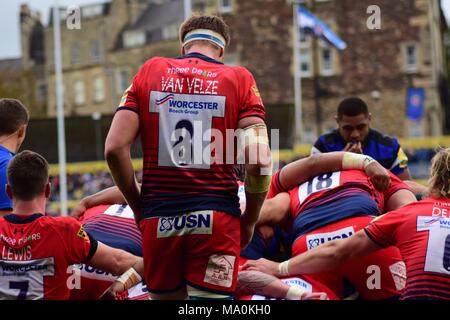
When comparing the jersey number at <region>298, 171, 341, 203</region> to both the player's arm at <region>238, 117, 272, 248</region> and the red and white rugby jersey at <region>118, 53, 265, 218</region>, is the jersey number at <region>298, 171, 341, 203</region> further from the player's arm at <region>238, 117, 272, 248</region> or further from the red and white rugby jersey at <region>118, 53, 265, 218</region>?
the red and white rugby jersey at <region>118, 53, 265, 218</region>

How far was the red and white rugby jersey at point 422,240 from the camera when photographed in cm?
508

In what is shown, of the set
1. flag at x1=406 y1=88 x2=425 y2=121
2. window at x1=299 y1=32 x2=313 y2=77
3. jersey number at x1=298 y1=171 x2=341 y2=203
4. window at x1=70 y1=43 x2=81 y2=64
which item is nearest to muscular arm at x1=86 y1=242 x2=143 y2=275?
jersey number at x1=298 y1=171 x2=341 y2=203

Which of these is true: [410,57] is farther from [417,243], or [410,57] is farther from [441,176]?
[417,243]

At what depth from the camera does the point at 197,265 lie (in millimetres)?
4801

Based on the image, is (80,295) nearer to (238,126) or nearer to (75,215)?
(75,215)

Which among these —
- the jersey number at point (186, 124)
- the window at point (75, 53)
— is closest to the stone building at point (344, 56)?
the window at point (75, 53)

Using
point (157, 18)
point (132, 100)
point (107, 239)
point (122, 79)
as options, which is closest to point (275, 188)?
point (107, 239)

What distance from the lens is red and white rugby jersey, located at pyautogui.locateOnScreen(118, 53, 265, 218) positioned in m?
4.81

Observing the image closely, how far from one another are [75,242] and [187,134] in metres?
1.02

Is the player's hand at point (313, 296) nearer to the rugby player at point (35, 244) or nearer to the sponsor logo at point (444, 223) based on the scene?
the sponsor logo at point (444, 223)

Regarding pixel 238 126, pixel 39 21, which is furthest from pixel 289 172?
pixel 39 21

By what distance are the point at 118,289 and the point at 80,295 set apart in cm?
61

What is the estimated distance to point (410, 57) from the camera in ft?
168
